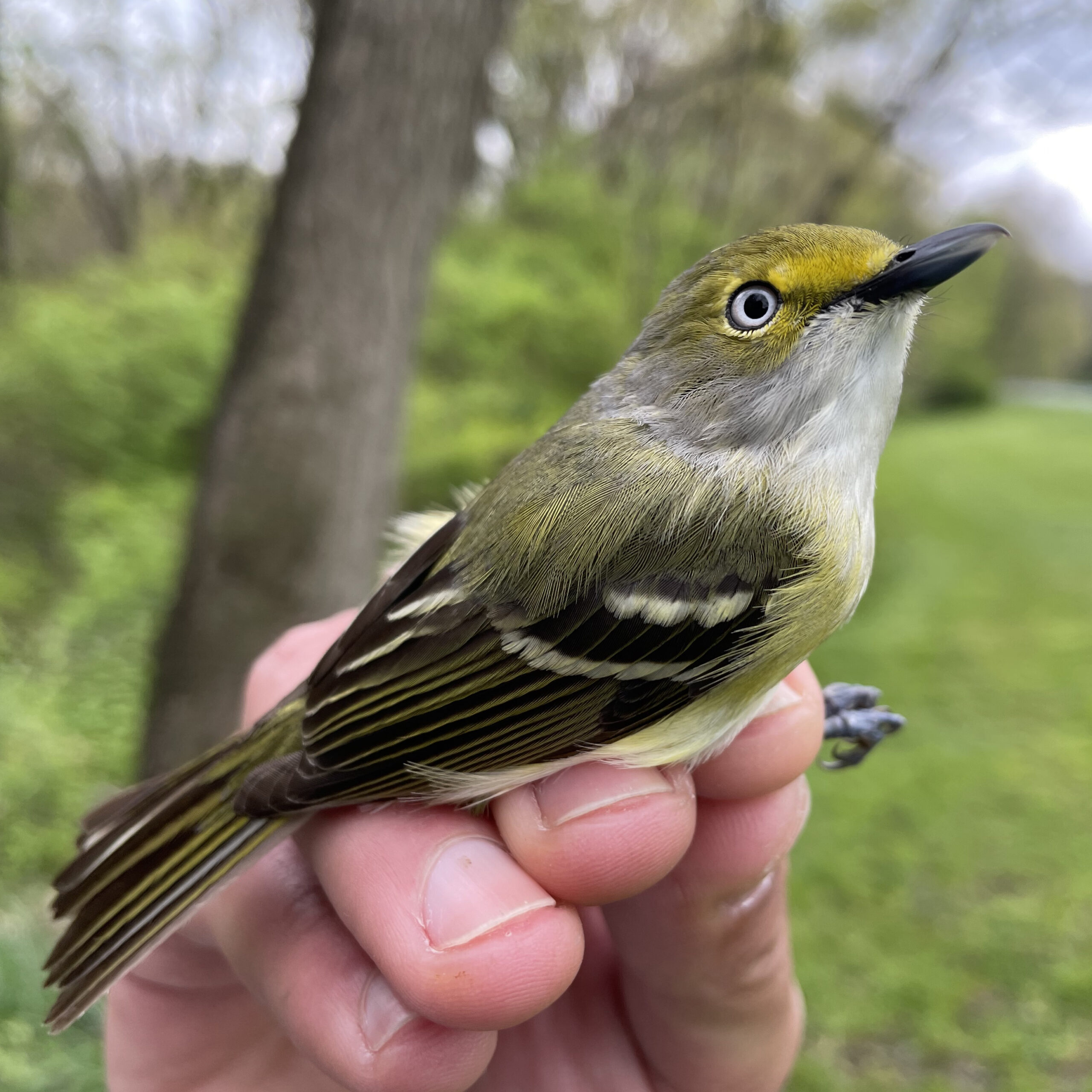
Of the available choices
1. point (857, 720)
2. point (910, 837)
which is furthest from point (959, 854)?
point (857, 720)

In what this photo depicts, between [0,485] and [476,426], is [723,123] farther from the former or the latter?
[0,485]

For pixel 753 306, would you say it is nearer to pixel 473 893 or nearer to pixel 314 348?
pixel 473 893

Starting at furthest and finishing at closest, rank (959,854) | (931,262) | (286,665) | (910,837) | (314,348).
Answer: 1. (910,837)
2. (959,854)
3. (314,348)
4. (286,665)
5. (931,262)

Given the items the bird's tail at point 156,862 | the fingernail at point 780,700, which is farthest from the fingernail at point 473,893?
the fingernail at point 780,700

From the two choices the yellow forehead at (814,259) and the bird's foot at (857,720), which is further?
the bird's foot at (857,720)

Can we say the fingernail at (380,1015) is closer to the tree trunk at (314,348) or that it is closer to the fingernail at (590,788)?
the fingernail at (590,788)

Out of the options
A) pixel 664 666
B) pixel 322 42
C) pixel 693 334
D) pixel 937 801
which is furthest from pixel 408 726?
pixel 937 801
